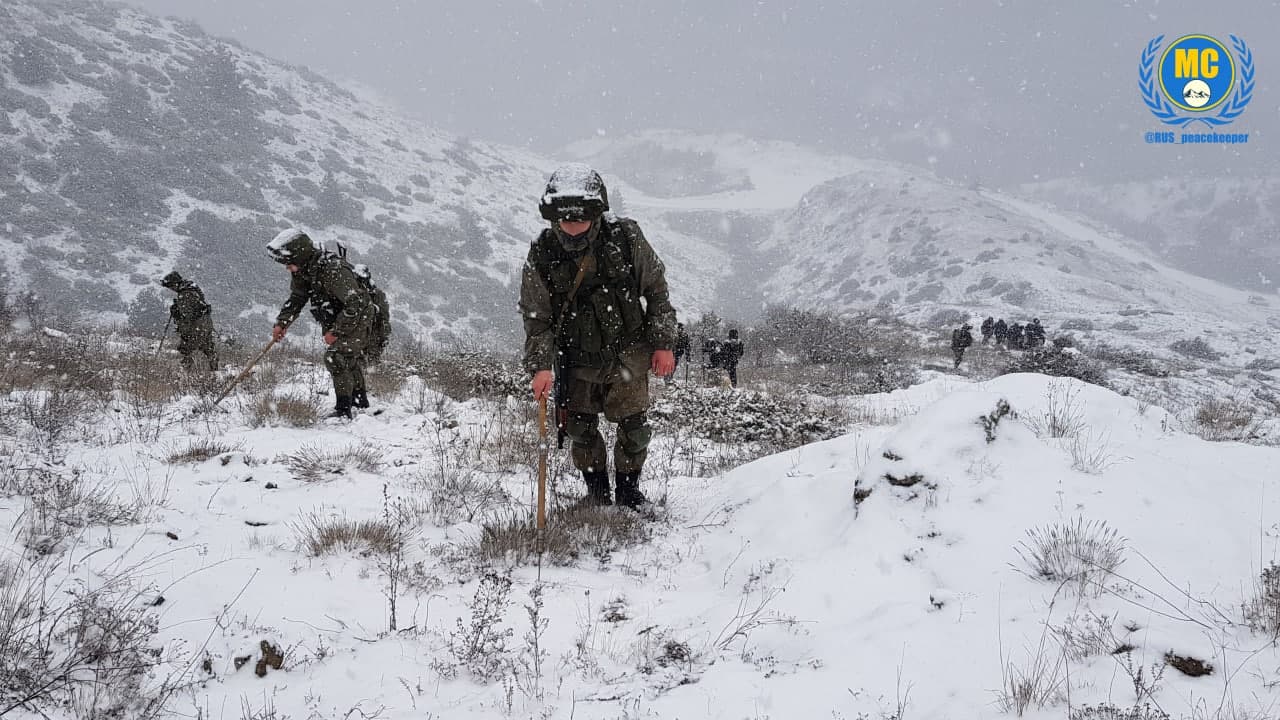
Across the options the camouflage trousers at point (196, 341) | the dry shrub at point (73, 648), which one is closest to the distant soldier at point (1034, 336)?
the camouflage trousers at point (196, 341)

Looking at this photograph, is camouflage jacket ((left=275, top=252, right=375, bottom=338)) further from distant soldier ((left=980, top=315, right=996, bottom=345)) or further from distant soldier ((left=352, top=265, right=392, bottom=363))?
distant soldier ((left=980, top=315, right=996, bottom=345))

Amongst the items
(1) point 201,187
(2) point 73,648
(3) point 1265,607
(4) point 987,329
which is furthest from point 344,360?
(1) point 201,187

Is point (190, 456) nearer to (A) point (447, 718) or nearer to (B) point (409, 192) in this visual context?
(A) point (447, 718)

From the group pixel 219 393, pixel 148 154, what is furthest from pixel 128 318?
pixel 219 393

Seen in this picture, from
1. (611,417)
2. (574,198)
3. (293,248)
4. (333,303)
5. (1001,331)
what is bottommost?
(611,417)

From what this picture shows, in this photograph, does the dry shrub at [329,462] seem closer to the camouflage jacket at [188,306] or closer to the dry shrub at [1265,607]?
the dry shrub at [1265,607]

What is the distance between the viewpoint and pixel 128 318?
2100 cm

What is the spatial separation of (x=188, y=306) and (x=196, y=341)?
59 centimetres

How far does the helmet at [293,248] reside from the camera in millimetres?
5766

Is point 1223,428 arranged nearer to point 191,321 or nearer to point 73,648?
point 73,648

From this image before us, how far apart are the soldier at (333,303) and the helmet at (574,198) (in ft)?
12.5

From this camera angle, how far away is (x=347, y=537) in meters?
2.87

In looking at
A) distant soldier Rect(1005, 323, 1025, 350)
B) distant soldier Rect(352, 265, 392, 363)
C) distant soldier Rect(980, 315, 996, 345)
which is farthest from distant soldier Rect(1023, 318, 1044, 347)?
distant soldier Rect(352, 265, 392, 363)

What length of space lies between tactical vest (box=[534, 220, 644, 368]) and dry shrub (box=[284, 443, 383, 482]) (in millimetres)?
2172
